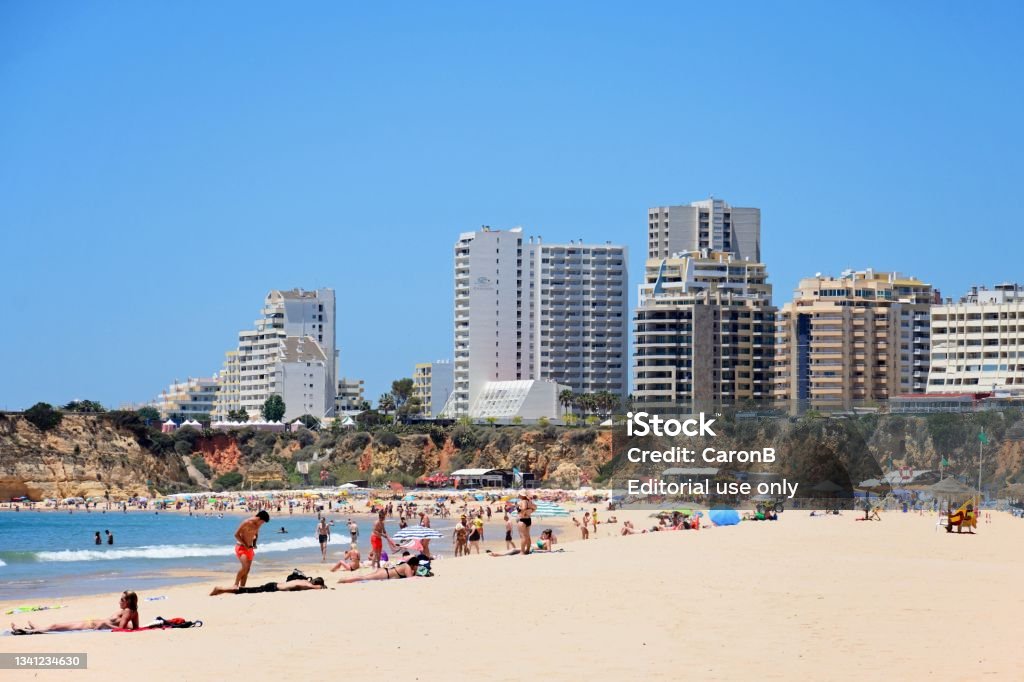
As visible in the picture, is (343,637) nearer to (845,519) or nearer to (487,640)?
(487,640)

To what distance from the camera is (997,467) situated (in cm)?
6297

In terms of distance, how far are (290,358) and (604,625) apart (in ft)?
497

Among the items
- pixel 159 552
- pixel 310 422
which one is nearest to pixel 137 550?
pixel 159 552

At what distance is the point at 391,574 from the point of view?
2311cm

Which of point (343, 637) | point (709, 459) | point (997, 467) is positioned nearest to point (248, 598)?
point (343, 637)

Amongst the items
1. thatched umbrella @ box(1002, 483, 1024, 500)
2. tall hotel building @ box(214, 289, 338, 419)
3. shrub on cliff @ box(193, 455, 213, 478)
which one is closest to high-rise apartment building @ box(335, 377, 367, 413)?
tall hotel building @ box(214, 289, 338, 419)

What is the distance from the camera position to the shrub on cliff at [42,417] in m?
90.9

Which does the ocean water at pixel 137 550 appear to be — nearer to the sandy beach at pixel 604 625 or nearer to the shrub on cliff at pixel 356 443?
the sandy beach at pixel 604 625

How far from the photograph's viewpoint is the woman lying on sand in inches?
637

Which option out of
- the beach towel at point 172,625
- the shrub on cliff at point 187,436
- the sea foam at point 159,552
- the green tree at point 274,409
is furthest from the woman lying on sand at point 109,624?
the green tree at point 274,409

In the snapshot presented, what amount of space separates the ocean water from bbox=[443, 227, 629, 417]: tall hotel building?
60.1m

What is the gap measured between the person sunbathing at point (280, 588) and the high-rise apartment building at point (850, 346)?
91960mm

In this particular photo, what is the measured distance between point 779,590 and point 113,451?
267ft

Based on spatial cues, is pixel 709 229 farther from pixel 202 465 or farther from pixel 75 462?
pixel 75 462
